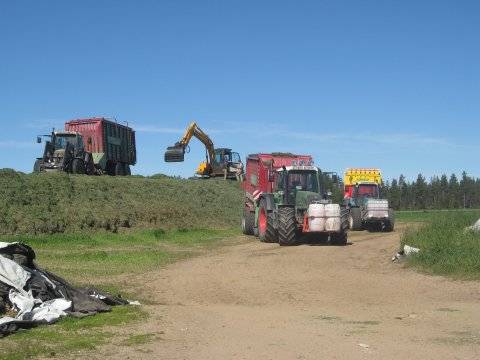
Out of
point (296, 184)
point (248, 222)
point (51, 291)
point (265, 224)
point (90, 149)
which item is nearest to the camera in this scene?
point (51, 291)

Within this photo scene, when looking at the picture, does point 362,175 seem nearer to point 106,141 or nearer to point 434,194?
point 106,141

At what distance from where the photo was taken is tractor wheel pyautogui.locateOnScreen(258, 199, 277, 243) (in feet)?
→ 72.9

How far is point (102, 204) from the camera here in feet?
89.1

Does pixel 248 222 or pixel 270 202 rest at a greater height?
pixel 270 202

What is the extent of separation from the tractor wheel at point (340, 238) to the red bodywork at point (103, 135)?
15.5 m

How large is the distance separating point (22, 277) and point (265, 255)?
1001cm

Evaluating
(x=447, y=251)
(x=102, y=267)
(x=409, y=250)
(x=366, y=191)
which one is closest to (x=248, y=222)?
(x=366, y=191)

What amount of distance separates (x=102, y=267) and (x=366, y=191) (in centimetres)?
1628

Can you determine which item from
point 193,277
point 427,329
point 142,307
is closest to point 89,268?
point 193,277

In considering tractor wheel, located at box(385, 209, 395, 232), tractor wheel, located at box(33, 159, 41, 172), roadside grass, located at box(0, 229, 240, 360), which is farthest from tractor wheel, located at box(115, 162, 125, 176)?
tractor wheel, located at box(385, 209, 395, 232)

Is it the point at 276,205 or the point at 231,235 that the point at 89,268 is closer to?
the point at 276,205

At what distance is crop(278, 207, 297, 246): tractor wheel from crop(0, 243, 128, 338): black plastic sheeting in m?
10.6

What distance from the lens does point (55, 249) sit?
67.4ft

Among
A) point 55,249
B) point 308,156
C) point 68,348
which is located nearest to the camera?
point 68,348
